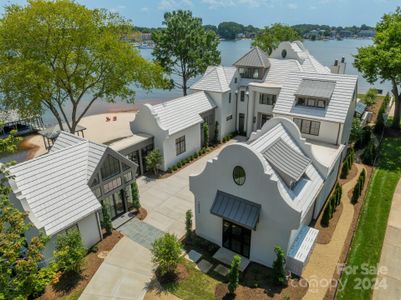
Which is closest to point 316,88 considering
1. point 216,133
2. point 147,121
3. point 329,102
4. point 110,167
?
point 329,102

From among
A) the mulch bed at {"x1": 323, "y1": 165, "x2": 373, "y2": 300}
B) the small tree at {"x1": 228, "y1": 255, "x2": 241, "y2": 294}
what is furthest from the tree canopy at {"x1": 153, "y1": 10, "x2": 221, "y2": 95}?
the small tree at {"x1": 228, "y1": 255, "x2": 241, "y2": 294}

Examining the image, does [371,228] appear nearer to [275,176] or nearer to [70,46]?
[275,176]

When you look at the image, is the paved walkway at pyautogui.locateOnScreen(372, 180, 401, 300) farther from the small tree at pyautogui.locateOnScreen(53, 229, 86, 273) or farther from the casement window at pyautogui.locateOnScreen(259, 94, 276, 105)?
the casement window at pyautogui.locateOnScreen(259, 94, 276, 105)

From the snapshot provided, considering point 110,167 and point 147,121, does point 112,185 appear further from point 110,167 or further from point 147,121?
point 147,121

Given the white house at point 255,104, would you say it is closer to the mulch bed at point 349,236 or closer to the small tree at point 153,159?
the small tree at point 153,159

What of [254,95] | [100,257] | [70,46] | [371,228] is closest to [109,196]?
[100,257]

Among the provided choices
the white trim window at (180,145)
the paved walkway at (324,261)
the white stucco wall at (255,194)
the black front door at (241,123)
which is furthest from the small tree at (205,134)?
the paved walkway at (324,261)
